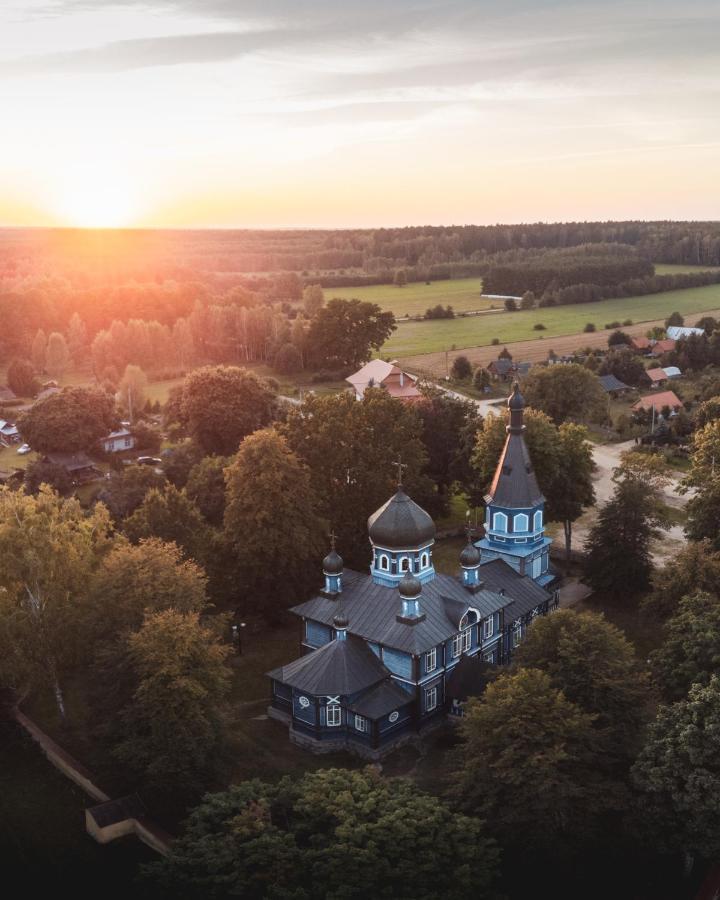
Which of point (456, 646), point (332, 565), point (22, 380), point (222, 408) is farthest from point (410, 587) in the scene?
point (22, 380)

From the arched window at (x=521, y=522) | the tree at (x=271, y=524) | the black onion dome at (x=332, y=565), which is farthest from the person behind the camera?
the tree at (x=271, y=524)

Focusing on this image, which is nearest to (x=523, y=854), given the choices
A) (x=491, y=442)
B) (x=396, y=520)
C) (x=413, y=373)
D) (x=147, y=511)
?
(x=396, y=520)

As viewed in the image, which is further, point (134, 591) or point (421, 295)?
point (421, 295)

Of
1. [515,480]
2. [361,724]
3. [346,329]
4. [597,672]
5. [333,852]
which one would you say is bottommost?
[361,724]

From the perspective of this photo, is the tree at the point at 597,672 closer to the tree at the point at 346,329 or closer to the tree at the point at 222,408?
the tree at the point at 222,408

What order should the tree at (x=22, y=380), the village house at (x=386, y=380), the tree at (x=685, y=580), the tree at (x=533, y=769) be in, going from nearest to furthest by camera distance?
the tree at (x=533, y=769), the tree at (x=685, y=580), the village house at (x=386, y=380), the tree at (x=22, y=380)

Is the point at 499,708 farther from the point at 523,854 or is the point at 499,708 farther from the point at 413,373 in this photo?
the point at 413,373

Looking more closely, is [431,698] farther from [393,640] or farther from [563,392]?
[563,392]

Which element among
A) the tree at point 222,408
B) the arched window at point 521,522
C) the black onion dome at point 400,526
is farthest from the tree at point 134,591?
the tree at point 222,408

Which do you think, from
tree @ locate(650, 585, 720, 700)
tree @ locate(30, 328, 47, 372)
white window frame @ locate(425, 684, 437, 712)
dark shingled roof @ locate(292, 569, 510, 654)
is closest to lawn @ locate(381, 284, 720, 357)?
tree @ locate(30, 328, 47, 372)
